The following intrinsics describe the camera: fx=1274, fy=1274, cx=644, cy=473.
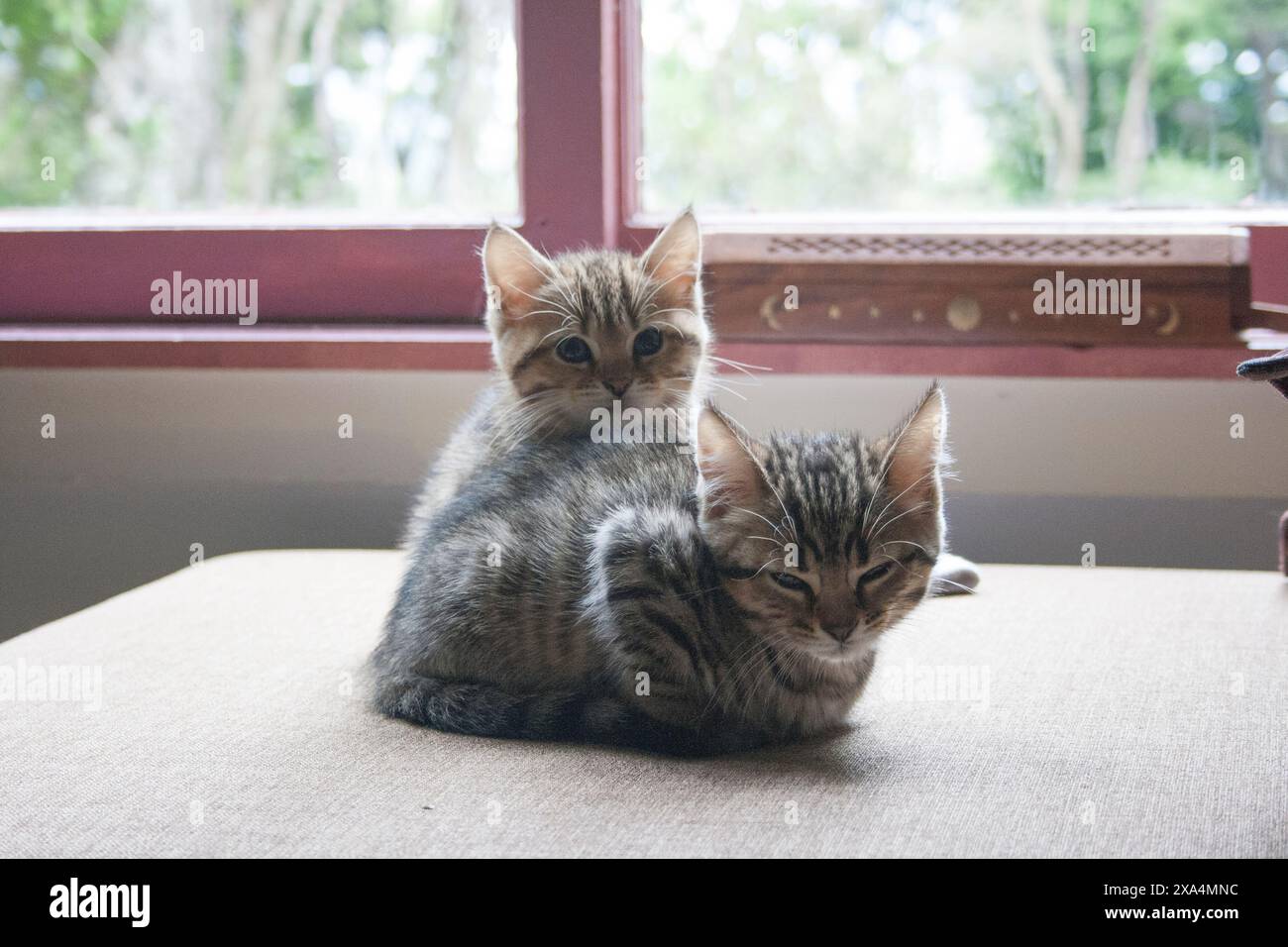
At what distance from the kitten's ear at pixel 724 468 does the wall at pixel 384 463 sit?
2.97 ft

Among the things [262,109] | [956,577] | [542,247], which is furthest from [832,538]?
[262,109]

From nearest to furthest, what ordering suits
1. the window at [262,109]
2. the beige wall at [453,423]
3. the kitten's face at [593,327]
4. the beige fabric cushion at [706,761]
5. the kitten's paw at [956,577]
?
the beige fabric cushion at [706,761], the kitten's face at [593,327], the kitten's paw at [956,577], the beige wall at [453,423], the window at [262,109]

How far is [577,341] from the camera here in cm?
148

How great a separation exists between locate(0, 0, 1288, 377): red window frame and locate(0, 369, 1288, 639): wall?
0.06 metres

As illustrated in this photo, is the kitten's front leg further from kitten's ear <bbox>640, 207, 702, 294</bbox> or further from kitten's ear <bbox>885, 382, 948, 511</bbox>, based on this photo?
kitten's ear <bbox>640, 207, 702, 294</bbox>

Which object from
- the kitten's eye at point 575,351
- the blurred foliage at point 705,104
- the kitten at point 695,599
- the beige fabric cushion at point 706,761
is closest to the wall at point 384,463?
the blurred foliage at point 705,104

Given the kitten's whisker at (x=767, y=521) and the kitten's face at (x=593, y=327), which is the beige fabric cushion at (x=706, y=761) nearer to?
the kitten's whisker at (x=767, y=521)

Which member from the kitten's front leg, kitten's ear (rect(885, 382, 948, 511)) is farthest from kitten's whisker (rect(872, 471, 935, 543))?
the kitten's front leg

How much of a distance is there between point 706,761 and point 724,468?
0.25 metres

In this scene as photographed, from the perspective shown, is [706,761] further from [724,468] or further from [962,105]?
[962,105]

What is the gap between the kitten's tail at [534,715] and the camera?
3.63ft

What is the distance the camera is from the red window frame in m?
1.96

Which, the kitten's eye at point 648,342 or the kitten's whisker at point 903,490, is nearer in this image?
the kitten's whisker at point 903,490
